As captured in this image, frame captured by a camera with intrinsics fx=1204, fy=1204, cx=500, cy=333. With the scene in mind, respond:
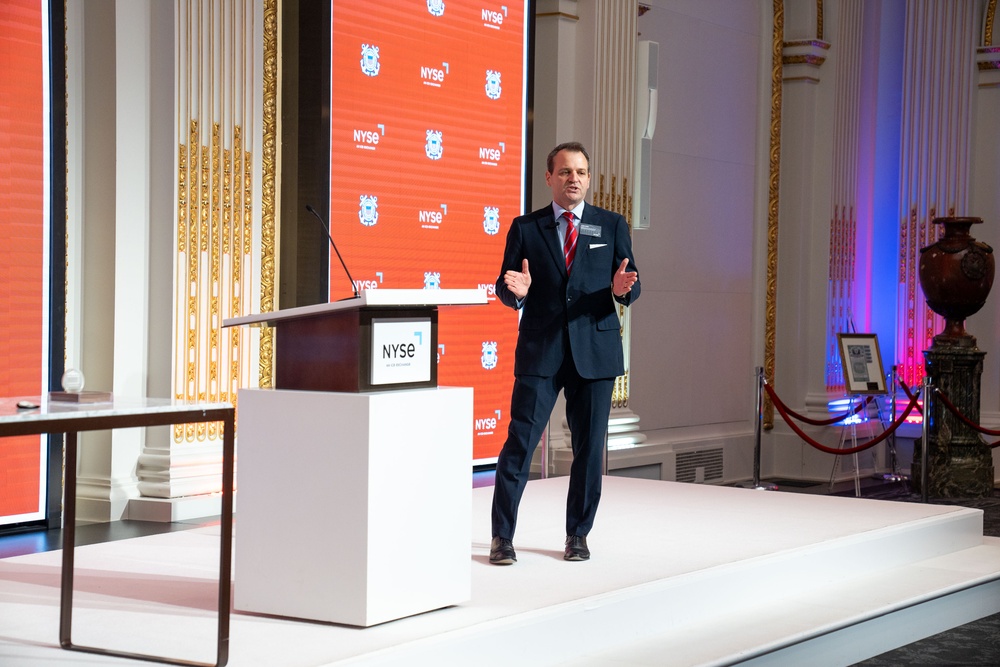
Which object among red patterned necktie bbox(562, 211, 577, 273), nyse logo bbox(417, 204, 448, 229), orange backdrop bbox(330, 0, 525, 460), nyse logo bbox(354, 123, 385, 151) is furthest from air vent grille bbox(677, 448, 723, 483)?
red patterned necktie bbox(562, 211, 577, 273)

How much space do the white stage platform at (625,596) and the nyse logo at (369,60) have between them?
8.49ft

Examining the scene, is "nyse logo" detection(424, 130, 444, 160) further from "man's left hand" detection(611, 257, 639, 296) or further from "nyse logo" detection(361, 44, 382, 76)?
"man's left hand" detection(611, 257, 639, 296)

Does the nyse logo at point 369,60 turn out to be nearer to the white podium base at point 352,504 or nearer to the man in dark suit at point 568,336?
the man in dark suit at point 568,336

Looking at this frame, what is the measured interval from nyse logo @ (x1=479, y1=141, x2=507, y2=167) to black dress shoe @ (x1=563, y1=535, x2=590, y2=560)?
382 cm

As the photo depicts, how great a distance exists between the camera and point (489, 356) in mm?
8031

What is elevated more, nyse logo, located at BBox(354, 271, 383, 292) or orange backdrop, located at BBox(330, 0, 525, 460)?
orange backdrop, located at BBox(330, 0, 525, 460)

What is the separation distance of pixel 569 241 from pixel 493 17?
3807 millimetres

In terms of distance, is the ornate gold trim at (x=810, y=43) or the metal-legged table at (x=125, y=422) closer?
the metal-legged table at (x=125, y=422)

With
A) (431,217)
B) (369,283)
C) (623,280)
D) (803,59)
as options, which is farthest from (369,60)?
(803,59)

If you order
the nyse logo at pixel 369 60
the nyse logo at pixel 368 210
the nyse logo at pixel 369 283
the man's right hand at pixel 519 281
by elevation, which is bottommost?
the man's right hand at pixel 519 281

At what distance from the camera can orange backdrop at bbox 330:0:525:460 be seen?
6973mm

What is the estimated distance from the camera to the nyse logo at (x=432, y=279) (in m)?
7.48

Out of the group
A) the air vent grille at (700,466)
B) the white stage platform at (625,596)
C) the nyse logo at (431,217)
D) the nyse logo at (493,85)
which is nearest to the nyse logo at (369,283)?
the nyse logo at (431,217)

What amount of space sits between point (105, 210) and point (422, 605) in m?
3.21
